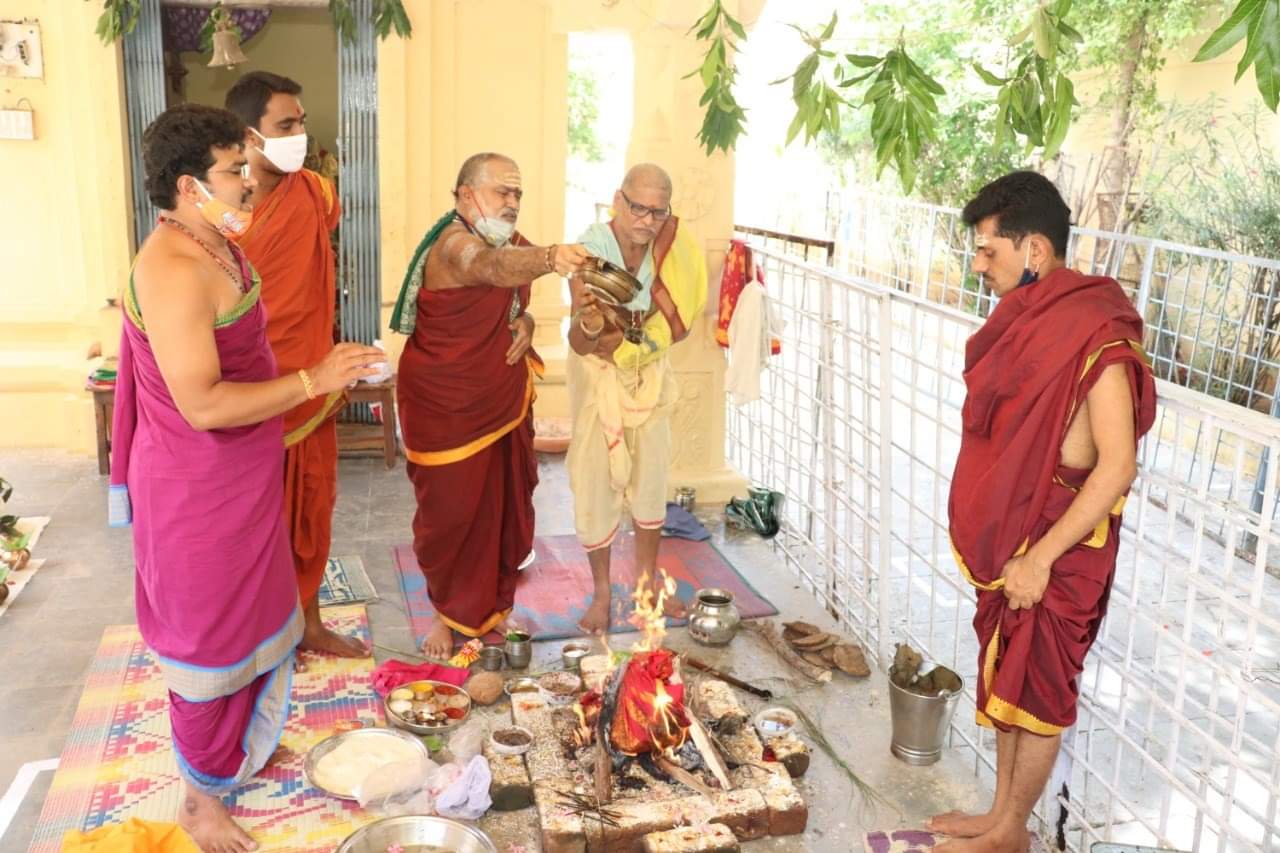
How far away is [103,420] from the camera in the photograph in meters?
6.73

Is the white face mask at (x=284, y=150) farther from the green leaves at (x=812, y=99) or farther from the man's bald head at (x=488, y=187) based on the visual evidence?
the green leaves at (x=812, y=99)

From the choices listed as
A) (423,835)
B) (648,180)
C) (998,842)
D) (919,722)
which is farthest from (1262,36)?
(648,180)

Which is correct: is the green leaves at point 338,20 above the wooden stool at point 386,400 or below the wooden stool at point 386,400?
above

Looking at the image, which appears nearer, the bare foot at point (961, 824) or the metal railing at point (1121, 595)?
the metal railing at point (1121, 595)

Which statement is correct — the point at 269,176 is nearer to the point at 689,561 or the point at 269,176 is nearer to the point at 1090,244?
the point at 689,561

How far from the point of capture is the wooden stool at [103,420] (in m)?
6.65

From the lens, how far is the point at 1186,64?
35.6 feet

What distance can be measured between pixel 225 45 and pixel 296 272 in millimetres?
3202

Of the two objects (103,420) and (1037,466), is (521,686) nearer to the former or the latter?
(1037,466)

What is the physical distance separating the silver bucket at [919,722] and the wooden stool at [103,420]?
4996mm

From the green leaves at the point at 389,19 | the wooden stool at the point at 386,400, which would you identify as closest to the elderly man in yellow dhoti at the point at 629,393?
the wooden stool at the point at 386,400

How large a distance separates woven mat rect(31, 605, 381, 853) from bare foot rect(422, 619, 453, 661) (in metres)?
0.25

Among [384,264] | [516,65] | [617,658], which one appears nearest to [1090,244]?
[516,65]

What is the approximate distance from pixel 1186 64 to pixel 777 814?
32.9 ft
